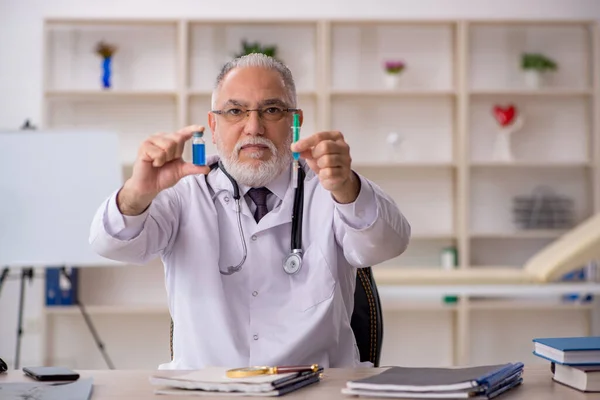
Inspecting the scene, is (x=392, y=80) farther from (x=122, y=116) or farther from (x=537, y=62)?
(x=122, y=116)

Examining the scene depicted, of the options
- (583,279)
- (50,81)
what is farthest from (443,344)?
(50,81)

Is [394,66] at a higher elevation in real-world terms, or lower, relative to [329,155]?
higher

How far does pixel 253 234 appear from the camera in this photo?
2.07 meters

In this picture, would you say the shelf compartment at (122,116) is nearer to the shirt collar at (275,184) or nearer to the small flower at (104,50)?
the small flower at (104,50)

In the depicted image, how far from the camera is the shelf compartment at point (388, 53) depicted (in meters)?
5.72

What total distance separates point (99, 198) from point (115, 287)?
119 centimetres

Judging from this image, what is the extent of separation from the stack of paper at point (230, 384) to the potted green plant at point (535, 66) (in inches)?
178

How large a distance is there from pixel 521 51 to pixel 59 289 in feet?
11.6

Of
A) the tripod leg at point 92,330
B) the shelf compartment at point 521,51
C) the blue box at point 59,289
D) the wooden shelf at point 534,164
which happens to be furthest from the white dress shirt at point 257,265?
the shelf compartment at point 521,51

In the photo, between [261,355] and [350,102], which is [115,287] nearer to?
[350,102]

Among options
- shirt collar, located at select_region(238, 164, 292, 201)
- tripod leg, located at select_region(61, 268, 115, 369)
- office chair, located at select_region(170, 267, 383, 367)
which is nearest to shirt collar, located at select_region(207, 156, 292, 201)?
shirt collar, located at select_region(238, 164, 292, 201)

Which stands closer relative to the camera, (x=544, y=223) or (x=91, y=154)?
(x=91, y=154)

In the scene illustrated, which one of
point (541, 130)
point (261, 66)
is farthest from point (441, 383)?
point (541, 130)

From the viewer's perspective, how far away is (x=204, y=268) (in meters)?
2.04
